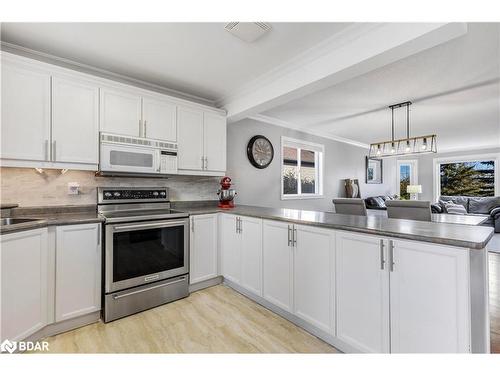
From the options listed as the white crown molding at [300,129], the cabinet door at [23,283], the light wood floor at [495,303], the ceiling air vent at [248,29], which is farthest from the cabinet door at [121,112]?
the light wood floor at [495,303]

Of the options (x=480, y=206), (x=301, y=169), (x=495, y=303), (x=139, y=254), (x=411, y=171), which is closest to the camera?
(x=139, y=254)

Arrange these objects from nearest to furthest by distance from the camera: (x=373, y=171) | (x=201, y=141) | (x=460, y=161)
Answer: (x=201, y=141), (x=373, y=171), (x=460, y=161)

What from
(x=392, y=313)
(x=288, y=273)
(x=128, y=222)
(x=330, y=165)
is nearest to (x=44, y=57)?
(x=128, y=222)

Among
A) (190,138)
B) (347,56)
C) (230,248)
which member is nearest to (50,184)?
(190,138)

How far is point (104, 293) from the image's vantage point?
Answer: 2.11 m

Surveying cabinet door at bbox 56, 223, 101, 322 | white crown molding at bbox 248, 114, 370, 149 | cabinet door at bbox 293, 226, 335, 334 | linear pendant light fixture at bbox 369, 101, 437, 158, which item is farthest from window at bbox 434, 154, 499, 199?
cabinet door at bbox 56, 223, 101, 322

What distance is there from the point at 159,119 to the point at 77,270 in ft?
5.62

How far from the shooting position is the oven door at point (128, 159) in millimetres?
2342

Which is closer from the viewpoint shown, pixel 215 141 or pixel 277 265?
pixel 277 265

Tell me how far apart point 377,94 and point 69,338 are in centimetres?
430

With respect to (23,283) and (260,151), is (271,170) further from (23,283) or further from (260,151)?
(23,283)

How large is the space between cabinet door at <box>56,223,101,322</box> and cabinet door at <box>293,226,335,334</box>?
1746mm

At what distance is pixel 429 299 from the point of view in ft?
4.18
